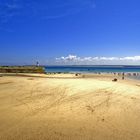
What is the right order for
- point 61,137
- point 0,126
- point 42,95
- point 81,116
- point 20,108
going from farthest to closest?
1. point 42,95
2. point 20,108
3. point 81,116
4. point 0,126
5. point 61,137

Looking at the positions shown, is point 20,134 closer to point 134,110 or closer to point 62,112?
point 62,112

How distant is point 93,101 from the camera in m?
12.6

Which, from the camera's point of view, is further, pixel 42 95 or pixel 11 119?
pixel 42 95

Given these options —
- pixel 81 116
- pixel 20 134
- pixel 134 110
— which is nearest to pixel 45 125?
pixel 20 134

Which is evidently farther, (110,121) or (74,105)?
(74,105)

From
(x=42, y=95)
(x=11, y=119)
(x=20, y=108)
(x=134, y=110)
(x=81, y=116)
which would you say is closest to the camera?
(x=11, y=119)

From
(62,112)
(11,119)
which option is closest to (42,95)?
(62,112)

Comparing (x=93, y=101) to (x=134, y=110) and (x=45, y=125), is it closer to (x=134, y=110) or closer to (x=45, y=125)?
(x=134, y=110)

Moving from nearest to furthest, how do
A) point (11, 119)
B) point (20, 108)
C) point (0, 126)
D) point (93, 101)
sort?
1. point (0, 126)
2. point (11, 119)
3. point (20, 108)
4. point (93, 101)

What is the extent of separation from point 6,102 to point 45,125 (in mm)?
3824

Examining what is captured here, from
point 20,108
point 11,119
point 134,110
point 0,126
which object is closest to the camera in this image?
point 0,126

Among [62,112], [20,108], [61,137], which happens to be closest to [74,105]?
[62,112]

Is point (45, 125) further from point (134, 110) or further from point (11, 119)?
point (134, 110)

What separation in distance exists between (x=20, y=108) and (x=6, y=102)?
51.9 inches
